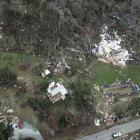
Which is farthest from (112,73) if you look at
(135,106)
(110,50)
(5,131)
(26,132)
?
(5,131)

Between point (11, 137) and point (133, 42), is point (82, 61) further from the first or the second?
point (11, 137)

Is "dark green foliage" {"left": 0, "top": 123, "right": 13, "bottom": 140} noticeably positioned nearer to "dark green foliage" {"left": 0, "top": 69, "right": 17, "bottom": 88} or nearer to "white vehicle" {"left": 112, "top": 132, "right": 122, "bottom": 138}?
"dark green foliage" {"left": 0, "top": 69, "right": 17, "bottom": 88}

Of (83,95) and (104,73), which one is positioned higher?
(104,73)

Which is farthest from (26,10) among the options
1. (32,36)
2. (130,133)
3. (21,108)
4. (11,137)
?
(130,133)

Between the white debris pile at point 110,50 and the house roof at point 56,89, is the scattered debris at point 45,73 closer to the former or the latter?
the house roof at point 56,89

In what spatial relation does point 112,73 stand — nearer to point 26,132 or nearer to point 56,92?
point 56,92

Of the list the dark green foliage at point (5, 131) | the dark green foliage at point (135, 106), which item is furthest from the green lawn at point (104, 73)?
the dark green foliage at point (5, 131)
